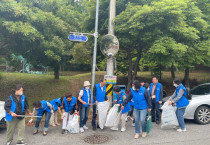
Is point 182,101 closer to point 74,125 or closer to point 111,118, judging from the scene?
point 111,118

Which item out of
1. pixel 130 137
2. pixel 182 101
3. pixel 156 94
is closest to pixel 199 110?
pixel 182 101

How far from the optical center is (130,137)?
5.26 metres

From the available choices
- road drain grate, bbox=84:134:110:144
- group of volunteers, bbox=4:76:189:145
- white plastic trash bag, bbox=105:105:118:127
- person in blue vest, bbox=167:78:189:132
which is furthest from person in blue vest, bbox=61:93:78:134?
person in blue vest, bbox=167:78:189:132

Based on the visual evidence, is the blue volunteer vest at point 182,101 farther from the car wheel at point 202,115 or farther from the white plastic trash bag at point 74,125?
the white plastic trash bag at point 74,125

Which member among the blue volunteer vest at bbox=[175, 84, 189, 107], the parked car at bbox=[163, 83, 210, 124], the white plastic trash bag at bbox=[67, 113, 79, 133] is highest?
the blue volunteer vest at bbox=[175, 84, 189, 107]

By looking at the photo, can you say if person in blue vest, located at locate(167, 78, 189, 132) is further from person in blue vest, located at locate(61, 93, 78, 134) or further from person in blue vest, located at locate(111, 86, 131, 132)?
person in blue vest, located at locate(61, 93, 78, 134)

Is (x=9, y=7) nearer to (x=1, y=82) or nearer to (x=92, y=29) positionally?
(x=92, y=29)

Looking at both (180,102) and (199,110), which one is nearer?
(180,102)

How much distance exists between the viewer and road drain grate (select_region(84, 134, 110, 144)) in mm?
5048

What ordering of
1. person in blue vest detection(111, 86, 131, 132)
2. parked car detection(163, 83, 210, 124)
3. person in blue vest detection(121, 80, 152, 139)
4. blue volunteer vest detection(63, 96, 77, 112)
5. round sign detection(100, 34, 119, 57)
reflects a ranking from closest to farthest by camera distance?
person in blue vest detection(121, 80, 152, 139)
blue volunteer vest detection(63, 96, 77, 112)
person in blue vest detection(111, 86, 131, 132)
parked car detection(163, 83, 210, 124)
round sign detection(100, 34, 119, 57)

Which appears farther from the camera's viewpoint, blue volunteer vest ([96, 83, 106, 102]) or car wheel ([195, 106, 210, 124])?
car wheel ([195, 106, 210, 124])

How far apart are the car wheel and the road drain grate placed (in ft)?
9.99

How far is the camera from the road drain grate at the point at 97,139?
505cm

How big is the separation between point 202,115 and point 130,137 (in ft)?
8.75
